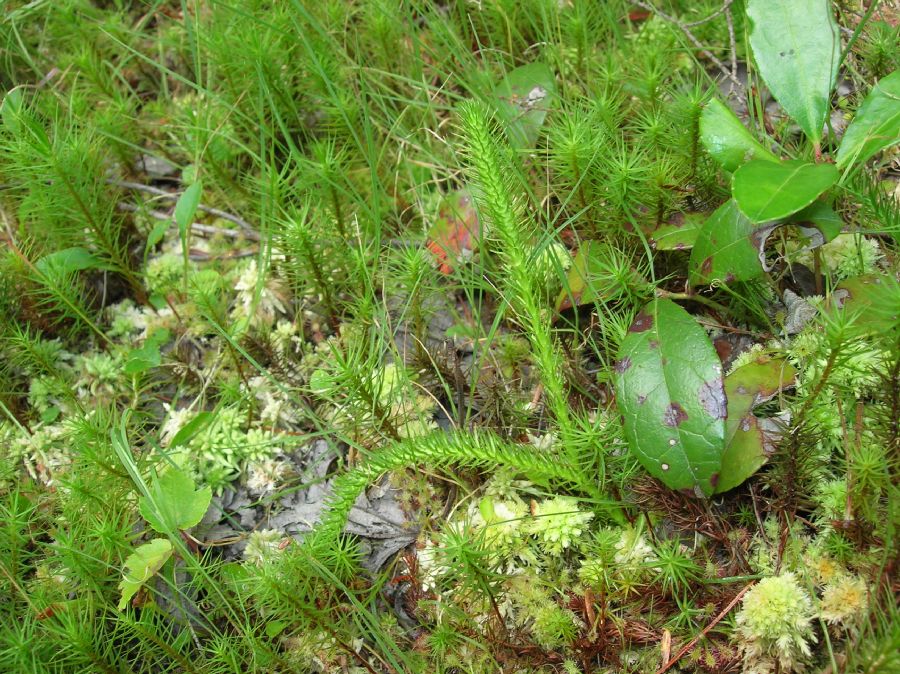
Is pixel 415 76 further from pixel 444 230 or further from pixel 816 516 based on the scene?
pixel 816 516

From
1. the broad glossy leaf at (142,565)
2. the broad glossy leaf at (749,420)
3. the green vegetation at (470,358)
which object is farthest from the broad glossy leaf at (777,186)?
the broad glossy leaf at (142,565)

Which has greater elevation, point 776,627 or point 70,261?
point 70,261

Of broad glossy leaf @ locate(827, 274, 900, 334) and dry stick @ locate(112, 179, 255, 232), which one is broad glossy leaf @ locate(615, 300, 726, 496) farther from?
dry stick @ locate(112, 179, 255, 232)

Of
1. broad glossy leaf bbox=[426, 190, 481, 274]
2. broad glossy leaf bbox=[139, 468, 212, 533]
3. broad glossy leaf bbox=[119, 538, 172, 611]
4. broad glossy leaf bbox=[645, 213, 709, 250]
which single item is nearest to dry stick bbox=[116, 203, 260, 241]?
broad glossy leaf bbox=[426, 190, 481, 274]

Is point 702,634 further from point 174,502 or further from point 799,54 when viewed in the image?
point 799,54

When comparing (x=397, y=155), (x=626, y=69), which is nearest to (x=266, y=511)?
(x=397, y=155)

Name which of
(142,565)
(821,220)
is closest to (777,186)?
(821,220)
